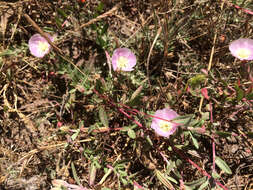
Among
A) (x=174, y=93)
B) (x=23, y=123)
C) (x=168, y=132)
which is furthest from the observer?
(x=23, y=123)

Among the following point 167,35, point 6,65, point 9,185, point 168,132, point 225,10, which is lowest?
point 9,185

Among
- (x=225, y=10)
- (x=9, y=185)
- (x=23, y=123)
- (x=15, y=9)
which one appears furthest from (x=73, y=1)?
(x=9, y=185)

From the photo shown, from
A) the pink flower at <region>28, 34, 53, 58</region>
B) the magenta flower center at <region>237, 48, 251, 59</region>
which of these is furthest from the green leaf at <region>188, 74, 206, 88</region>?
the pink flower at <region>28, 34, 53, 58</region>

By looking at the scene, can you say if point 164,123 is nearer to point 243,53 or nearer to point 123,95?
point 123,95

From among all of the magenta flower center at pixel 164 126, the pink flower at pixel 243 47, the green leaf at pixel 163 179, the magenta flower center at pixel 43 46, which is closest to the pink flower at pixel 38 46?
the magenta flower center at pixel 43 46

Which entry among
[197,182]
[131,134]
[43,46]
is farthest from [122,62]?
[197,182]

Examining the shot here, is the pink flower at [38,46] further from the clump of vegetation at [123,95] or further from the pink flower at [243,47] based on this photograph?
the pink flower at [243,47]

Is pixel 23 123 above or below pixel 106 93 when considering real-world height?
below

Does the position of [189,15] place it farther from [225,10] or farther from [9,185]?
[9,185]
